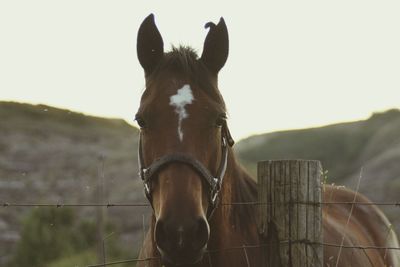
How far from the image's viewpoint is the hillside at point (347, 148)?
144 ft

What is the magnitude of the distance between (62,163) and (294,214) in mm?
42779

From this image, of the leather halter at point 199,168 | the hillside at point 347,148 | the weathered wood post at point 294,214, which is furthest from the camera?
the hillside at point 347,148

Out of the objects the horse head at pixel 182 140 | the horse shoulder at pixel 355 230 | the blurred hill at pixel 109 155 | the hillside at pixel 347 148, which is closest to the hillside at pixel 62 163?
the blurred hill at pixel 109 155

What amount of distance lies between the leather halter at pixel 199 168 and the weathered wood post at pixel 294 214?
317 mm

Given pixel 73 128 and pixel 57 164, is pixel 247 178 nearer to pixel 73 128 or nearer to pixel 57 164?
pixel 57 164

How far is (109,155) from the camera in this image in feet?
163

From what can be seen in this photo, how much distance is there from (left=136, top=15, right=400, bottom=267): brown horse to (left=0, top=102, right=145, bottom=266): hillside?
58.5 feet

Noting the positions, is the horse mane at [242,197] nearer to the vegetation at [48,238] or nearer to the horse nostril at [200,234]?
the horse nostril at [200,234]

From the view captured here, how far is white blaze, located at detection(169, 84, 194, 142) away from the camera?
358 cm

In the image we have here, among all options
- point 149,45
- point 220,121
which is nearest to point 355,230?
point 220,121

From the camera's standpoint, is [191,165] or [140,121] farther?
[140,121]

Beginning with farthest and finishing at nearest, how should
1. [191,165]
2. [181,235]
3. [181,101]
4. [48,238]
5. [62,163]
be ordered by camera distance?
[62,163], [48,238], [181,101], [191,165], [181,235]

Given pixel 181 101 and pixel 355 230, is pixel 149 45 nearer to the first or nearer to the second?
pixel 181 101

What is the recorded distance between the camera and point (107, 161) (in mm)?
46469
